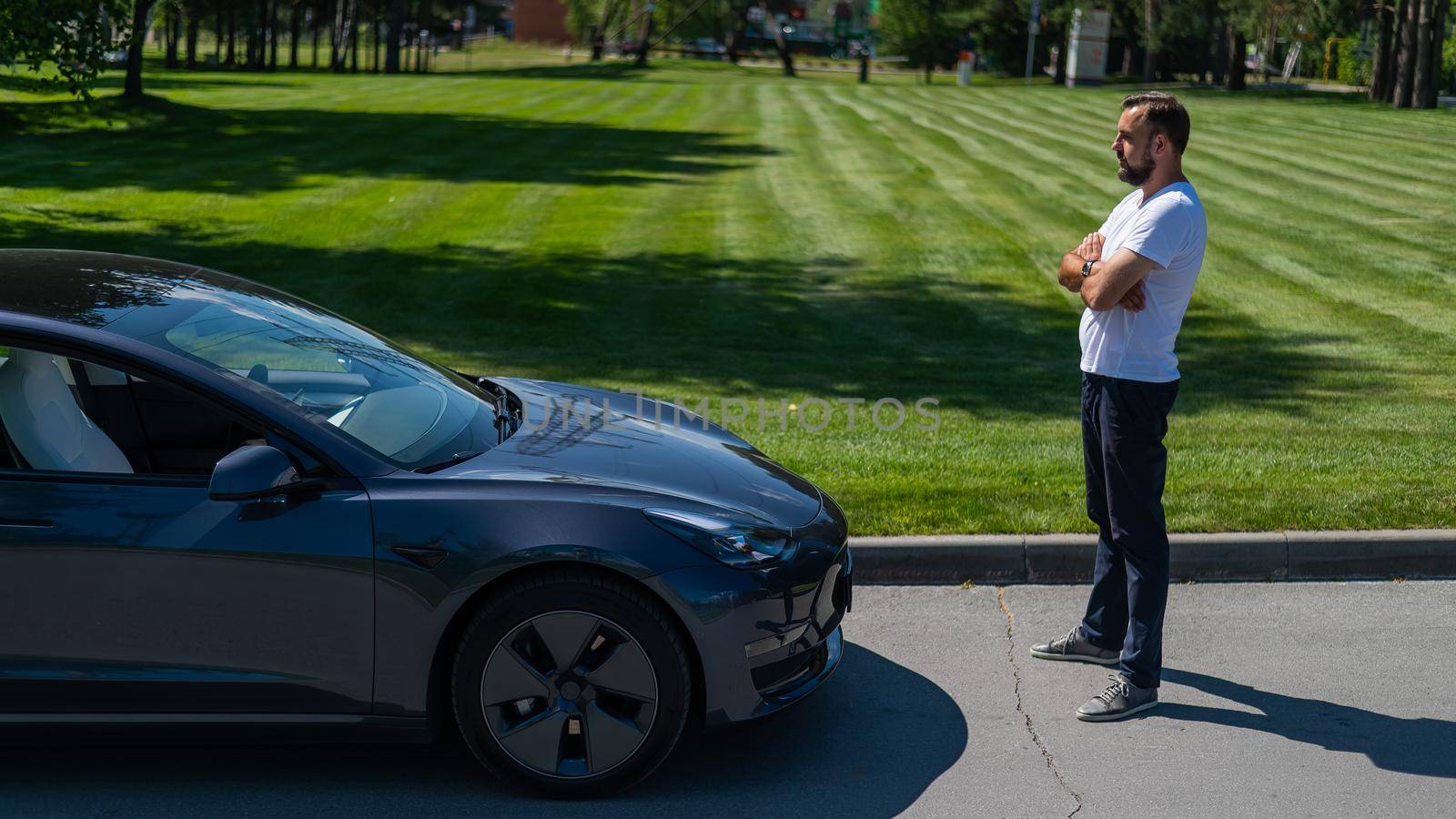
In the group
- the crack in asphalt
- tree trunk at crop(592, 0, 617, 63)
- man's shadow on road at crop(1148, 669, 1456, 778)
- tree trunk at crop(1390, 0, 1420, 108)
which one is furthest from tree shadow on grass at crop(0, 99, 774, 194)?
tree trunk at crop(592, 0, 617, 63)

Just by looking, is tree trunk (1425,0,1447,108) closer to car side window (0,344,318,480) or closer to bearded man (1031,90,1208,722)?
bearded man (1031,90,1208,722)

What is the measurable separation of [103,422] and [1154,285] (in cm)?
336

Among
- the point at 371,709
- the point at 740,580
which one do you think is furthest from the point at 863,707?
the point at 371,709

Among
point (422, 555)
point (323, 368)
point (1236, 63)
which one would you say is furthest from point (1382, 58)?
point (422, 555)

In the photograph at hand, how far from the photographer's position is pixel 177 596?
12.7ft

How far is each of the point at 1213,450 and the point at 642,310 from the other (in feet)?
19.4

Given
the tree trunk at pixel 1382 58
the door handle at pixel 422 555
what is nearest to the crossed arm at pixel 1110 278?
the door handle at pixel 422 555

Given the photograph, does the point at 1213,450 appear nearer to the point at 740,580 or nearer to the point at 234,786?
the point at 740,580

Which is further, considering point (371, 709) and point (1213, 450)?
point (1213, 450)

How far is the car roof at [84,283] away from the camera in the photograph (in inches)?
164

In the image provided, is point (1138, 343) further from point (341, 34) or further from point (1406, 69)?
point (341, 34)

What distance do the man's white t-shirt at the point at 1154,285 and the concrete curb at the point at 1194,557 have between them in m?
1.46

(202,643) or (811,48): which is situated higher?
(811,48)

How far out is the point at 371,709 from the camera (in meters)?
3.99
